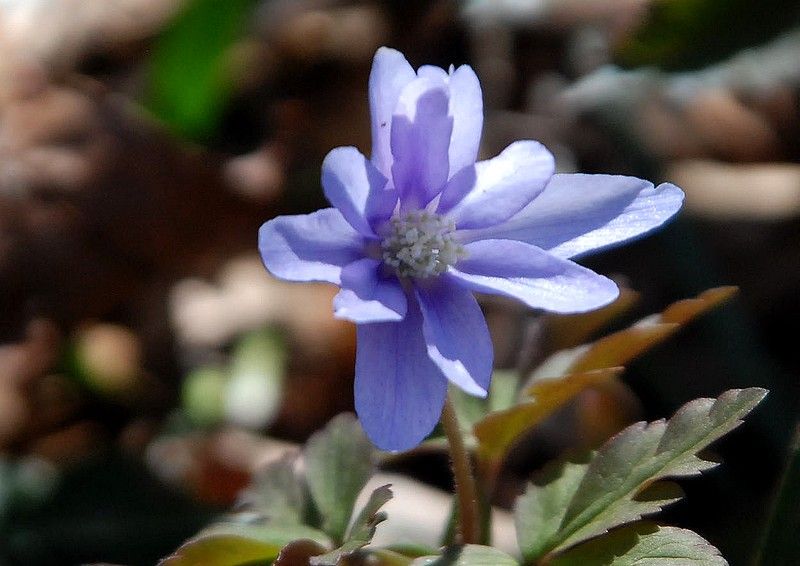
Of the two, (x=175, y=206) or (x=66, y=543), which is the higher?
(x=175, y=206)

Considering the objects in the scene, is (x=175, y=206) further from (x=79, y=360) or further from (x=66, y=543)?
(x=66, y=543)

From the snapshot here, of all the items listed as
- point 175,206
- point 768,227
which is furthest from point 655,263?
point 175,206

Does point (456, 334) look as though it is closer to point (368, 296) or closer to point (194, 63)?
point (368, 296)

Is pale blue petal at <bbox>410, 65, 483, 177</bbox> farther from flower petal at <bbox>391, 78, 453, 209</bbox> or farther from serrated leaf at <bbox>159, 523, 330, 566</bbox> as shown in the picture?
serrated leaf at <bbox>159, 523, 330, 566</bbox>

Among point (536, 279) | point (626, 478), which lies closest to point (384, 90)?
point (536, 279)

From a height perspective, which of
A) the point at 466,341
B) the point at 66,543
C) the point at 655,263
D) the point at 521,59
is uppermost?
the point at 521,59

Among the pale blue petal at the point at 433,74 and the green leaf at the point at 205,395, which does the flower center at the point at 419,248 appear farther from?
the green leaf at the point at 205,395

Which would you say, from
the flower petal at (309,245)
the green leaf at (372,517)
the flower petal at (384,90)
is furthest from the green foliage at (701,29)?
the green leaf at (372,517)

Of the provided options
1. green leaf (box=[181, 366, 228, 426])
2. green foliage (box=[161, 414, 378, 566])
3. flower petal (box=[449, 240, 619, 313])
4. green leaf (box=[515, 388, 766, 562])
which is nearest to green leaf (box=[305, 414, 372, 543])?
green foliage (box=[161, 414, 378, 566])
